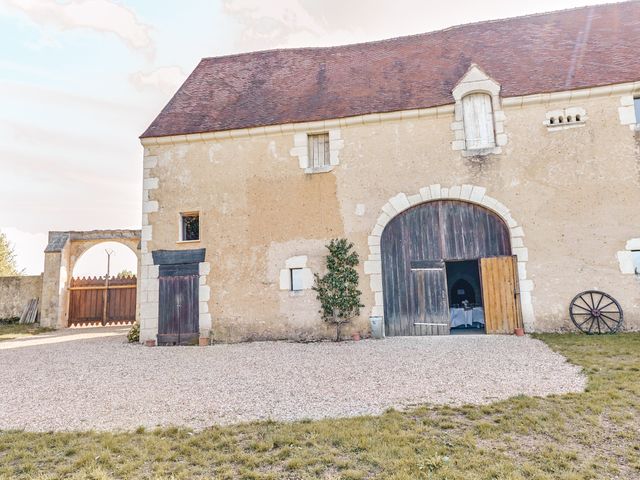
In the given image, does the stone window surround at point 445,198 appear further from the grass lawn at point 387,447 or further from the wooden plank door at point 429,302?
the grass lawn at point 387,447

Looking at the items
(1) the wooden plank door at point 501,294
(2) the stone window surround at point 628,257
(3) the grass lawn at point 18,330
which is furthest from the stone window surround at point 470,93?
(3) the grass lawn at point 18,330

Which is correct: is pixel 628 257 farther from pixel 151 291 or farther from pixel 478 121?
pixel 151 291

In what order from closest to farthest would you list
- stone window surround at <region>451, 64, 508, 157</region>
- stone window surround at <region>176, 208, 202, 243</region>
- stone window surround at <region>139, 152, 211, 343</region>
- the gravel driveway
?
the gravel driveway
stone window surround at <region>451, 64, 508, 157</region>
stone window surround at <region>139, 152, 211, 343</region>
stone window surround at <region>176, 208, 202, 243</region>

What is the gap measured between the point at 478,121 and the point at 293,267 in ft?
17.2

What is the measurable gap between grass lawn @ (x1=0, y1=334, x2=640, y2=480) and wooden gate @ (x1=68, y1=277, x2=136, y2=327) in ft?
38.2

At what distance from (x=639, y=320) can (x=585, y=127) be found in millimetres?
4042

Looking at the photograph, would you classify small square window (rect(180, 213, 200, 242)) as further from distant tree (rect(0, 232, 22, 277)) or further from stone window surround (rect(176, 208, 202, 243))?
distant tree (rect(0, 232, 22, 277))

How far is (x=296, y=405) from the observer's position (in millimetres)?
4312

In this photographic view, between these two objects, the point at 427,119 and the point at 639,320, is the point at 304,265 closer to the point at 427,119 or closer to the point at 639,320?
the point at 427,119

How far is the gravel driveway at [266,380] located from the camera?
4195 mm

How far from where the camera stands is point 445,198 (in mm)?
8773

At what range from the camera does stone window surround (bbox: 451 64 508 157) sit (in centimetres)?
873

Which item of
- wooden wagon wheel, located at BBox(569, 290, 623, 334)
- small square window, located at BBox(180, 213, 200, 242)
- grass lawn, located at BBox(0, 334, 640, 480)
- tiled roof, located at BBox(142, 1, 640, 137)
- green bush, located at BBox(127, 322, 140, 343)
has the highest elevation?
tiled roof, located at BBox(142, 1, 640, 137)

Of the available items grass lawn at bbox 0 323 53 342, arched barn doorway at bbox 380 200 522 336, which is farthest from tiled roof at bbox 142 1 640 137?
grass lawn at bbox 0 323 53 342
